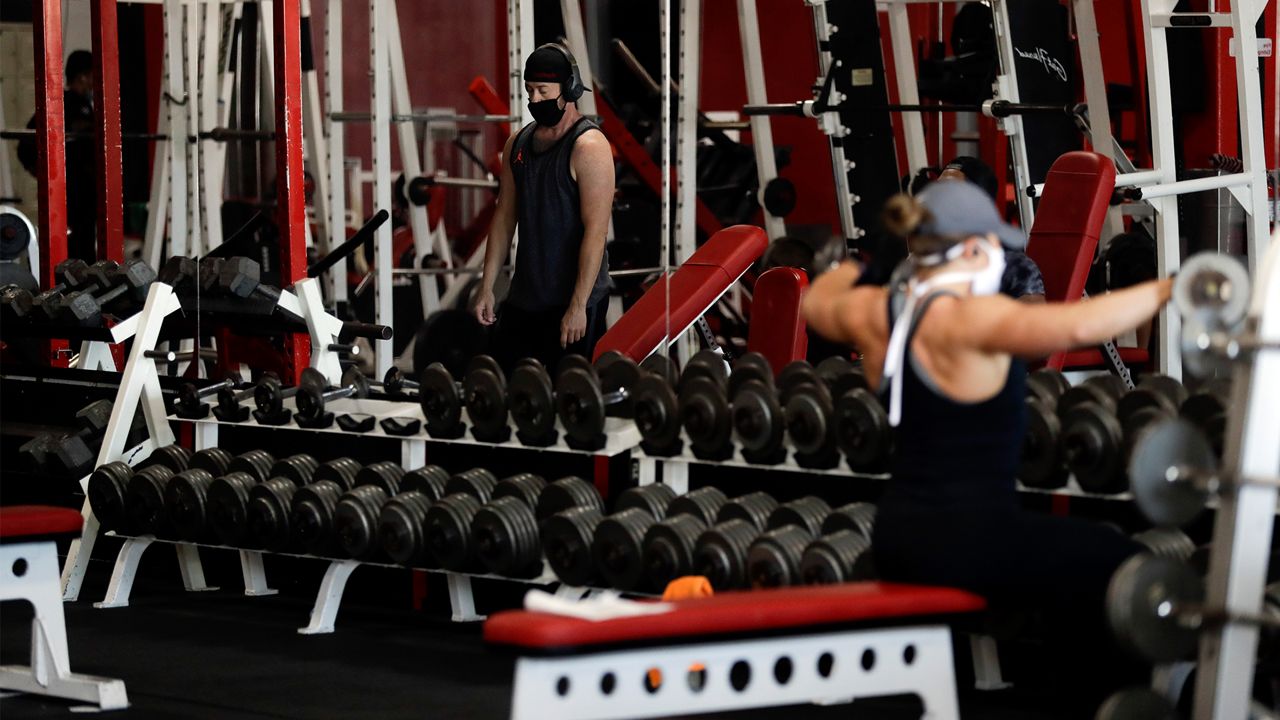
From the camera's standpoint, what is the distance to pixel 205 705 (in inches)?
148

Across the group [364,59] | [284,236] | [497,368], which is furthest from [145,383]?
[364,59]

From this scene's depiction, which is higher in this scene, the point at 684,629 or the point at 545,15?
the point at 545,15

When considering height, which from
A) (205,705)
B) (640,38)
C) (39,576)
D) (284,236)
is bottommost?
(205,705)

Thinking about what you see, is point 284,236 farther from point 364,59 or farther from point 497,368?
point 364,59

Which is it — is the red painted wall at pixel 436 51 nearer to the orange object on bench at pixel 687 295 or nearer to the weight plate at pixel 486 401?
the orange object on bench at pixel 687 295

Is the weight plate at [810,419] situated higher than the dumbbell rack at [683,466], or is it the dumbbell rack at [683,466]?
the weight plate at [810,419]

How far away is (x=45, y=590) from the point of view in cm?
375

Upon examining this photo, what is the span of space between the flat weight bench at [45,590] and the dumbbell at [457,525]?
0.75 m

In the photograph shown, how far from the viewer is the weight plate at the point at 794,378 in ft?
12.6

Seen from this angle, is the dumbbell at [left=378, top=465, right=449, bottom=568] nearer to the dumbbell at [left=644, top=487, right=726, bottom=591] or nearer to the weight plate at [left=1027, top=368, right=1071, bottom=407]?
the dumbbell at [left=644, top=487, right=726, bottom=591]

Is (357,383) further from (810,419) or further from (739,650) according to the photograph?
(739,650)

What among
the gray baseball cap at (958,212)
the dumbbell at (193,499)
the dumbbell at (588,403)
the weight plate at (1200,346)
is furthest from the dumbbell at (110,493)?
the weight plate at (1200,346)

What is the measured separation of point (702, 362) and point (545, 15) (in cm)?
453

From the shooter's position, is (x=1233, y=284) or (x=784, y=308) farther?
(x=784, y=308)
